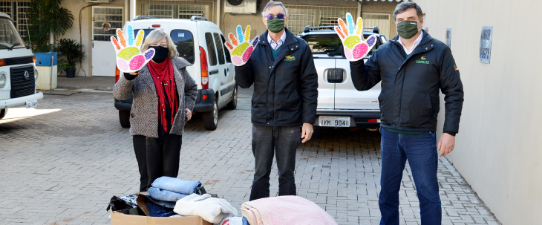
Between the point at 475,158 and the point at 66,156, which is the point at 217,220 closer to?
the point at 475,158

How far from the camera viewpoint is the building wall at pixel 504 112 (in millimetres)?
4258

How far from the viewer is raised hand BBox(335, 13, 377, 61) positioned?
3986mm

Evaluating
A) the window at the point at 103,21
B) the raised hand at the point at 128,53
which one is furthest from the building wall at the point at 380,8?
the raised hand at the point at 128,53

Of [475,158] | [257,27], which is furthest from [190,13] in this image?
[475,158]

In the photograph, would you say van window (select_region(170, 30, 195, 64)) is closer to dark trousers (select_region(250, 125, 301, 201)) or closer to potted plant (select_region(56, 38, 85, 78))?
dark trousers (select_region(250, 125, 301, 201))

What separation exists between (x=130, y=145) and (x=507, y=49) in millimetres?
5808

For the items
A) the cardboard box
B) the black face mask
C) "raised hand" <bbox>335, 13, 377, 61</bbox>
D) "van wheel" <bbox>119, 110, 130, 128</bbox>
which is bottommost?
"van wheel" <bbox>119, 110, 130, 128</bbox>

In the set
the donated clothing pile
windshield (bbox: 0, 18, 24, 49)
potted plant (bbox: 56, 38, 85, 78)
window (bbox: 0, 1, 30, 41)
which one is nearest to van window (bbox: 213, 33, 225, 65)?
windshield (bbox: 0, 18, 24, 49)

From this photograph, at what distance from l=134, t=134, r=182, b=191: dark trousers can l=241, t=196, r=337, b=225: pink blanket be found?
5.39 ft

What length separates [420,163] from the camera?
4.04 meters

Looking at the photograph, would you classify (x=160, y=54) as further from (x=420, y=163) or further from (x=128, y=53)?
(x=420, y=163)

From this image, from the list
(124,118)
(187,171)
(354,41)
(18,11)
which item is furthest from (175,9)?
(354,41)

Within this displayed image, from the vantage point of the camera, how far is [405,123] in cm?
403

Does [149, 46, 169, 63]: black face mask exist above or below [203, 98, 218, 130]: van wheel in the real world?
above
